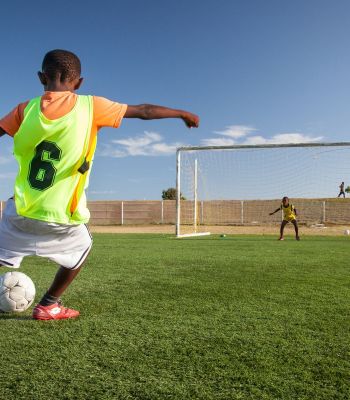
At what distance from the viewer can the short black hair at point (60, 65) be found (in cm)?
330

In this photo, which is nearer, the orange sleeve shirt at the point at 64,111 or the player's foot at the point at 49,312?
the orange sleeve shirt at the point at 64,111

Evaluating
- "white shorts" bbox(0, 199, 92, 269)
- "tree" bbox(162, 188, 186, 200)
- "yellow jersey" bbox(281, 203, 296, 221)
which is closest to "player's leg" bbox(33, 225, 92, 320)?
"white shorts" bbox(0, 199, 92, 269)

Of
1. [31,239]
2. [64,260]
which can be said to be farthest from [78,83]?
[64,260]

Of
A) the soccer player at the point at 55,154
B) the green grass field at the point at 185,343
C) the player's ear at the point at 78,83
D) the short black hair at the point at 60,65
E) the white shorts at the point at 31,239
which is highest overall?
the short black hair at the point at 60,65

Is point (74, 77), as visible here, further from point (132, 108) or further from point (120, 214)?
point (120, 214)

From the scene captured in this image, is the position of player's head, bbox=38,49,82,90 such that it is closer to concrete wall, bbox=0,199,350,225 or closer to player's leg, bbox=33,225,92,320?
player's leg, bbox=33,225,92,320

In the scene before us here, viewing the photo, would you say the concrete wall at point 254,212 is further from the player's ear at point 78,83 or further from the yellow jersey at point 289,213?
the player's ear at point 78,83

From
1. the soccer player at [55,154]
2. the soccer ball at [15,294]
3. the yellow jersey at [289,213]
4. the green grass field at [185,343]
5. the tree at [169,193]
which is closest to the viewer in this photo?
the green grass field at [185,343]

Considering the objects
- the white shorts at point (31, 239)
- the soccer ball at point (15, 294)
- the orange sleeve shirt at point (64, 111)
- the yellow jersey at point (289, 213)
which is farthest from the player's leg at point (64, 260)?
the yellow jersey at point (289, 213)

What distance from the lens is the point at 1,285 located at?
3.89 meters

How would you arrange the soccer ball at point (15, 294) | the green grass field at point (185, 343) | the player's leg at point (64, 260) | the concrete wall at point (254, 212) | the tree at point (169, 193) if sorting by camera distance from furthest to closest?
the tree at point (169, 193) < the concrete wall at point (254, 212) < the soccer ball at point (15, 294) < the player's leg at point (64, 260) < the green grass field at point (185, 343)

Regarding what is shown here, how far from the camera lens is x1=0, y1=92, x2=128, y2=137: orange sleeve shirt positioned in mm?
3217

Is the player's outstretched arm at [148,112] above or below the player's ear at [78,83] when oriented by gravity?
below

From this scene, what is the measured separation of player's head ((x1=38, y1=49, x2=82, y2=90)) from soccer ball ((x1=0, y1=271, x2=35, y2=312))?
1.65 m
